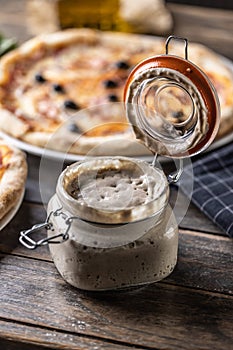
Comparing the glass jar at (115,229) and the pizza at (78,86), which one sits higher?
the glass jar at (115,229)

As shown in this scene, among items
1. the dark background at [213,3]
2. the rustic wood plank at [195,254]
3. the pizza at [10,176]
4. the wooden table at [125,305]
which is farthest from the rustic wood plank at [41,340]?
the dark background at [213,3]

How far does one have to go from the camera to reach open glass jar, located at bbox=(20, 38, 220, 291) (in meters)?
1.30

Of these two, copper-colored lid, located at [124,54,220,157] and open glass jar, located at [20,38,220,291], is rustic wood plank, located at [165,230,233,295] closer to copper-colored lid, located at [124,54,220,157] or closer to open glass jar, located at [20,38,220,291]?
open glass jar, located at [20,38,220,291]

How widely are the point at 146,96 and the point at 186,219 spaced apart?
36 cm

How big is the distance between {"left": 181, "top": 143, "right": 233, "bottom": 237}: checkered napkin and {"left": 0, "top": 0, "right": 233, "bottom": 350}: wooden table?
0.03m

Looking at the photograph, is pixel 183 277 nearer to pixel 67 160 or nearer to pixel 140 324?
pixel 140 324

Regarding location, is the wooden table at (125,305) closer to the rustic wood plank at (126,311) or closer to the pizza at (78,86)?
the rustic wood plank at (126,311)

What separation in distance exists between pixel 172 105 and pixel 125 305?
44 centimetres

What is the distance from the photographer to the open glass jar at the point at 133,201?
4.27ft

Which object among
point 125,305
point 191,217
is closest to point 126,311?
point 125,305

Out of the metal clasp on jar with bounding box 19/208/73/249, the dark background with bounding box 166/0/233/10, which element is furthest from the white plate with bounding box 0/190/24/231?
the dark background with bounding box 166/0/233/10

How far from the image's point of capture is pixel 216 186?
1.75m

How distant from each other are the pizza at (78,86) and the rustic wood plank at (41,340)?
537 millimetres

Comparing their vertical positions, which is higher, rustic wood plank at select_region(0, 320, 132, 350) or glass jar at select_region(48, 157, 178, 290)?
glass jar at select_region(48, 157, 178, 290)
